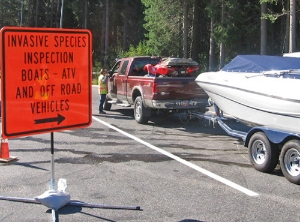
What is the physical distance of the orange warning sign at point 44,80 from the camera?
4.85 m

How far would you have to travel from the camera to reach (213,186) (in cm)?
672

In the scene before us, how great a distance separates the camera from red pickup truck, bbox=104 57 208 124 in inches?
486

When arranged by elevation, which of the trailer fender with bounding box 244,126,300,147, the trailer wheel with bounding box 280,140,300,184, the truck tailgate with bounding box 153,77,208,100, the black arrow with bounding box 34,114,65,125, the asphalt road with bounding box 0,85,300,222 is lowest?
the asphalt road with bounding box 0,85,300,222

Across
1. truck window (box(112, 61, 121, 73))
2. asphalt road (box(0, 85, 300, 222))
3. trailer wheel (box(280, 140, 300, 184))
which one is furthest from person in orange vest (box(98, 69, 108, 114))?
trailer wheel (box(280, 140, 300, 184))

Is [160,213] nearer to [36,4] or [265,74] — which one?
[265,74]

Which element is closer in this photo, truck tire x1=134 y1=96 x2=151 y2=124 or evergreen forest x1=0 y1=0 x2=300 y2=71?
truck tire x1=134 y1=96 x2=151 y2=124

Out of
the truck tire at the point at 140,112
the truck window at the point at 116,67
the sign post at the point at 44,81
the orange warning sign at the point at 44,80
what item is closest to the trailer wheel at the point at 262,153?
the sign post at the point at 44,81

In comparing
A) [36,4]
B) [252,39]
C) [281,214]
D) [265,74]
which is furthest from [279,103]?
[36,4]

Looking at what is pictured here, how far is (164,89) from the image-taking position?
1238 centimetres

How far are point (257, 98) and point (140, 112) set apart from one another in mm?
5418

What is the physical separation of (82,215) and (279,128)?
389 cm

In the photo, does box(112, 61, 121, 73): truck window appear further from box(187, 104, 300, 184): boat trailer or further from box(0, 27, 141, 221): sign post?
box(0, 27, 141, 221): sign post

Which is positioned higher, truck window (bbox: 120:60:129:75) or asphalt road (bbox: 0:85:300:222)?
truck window (bbox: 120:60:129:75)

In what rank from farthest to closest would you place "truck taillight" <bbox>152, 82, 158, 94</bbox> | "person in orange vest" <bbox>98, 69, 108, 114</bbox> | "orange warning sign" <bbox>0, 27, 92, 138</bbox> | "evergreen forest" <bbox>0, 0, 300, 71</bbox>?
"evergreen forest" <bbox>0, 0, 300, 71</bbox>
"person in orange vest" <bbox>98, 69, 108, 114</bbox>
"truck taillight" <bbox>152, 82, 158, 94</bbox>
"orange warning sign" <bbox>0, 27, 92, 138</bbox>
